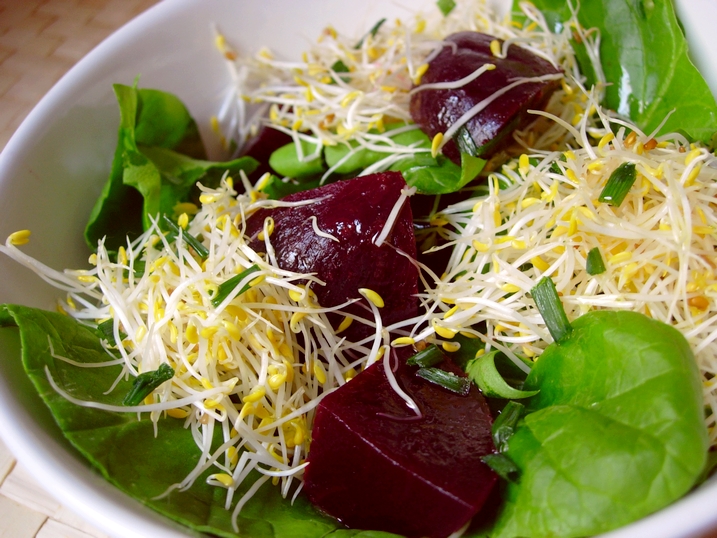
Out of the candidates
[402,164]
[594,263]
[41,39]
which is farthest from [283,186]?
[41,39]

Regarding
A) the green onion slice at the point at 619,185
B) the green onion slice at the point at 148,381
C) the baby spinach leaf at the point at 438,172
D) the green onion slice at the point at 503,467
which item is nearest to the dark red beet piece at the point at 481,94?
the baby spinach leaf at the point at 438,172

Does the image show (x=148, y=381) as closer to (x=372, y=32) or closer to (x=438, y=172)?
(x=438, y=172)

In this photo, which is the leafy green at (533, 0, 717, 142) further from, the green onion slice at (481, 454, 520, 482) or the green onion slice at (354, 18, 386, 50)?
the green onion slice at (481, 454, 520, 482)

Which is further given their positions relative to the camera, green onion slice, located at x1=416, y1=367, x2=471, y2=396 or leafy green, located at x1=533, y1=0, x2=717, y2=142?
leafy green, located at x1=533, y1=0, x2=717, y2=142

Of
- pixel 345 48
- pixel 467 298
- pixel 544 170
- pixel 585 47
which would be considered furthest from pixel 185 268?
pixel 585 47

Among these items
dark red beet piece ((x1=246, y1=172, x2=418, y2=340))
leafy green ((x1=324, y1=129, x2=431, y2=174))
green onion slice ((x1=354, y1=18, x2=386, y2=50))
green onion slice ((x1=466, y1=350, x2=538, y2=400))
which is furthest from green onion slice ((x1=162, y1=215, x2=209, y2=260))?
green onion slice ((x1=354, y1=18, x2=386, y2=50))
